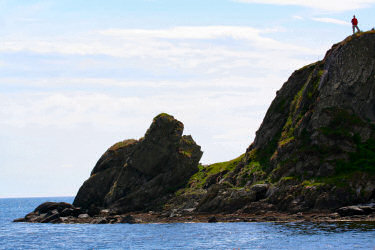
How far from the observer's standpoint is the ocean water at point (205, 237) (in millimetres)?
54325

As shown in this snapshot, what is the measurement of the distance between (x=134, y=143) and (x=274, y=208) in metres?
55.6

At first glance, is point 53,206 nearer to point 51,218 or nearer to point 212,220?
point 51,218

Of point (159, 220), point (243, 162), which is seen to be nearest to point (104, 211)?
point (159, 220)

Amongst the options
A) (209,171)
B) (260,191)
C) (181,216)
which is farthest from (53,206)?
(260,191)

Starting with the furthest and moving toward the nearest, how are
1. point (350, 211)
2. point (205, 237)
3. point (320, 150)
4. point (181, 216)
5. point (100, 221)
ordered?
1. point (100, 221)
2. point (181, 216)
3. point (320, 150)
4. point (350, 211)
5. point (205, 237)

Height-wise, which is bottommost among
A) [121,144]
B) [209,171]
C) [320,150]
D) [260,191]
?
[260,191]

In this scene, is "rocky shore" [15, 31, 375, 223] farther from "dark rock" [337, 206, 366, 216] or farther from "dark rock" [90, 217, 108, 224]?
"dark rock" [90, 217, 108, 224]

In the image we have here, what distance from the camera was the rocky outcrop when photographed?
115 m

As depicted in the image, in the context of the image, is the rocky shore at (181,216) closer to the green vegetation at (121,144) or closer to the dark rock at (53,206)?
the dark rock at (53,206)

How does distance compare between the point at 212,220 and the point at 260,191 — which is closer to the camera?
the point at 212,220

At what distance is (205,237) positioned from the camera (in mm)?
66562

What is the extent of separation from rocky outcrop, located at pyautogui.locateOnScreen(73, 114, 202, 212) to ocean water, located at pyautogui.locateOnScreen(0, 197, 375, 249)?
2477cm

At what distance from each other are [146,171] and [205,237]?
55.0 m

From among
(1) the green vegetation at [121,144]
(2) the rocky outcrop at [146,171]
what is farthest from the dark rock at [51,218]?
(1) the green vegetation at [121,144]
